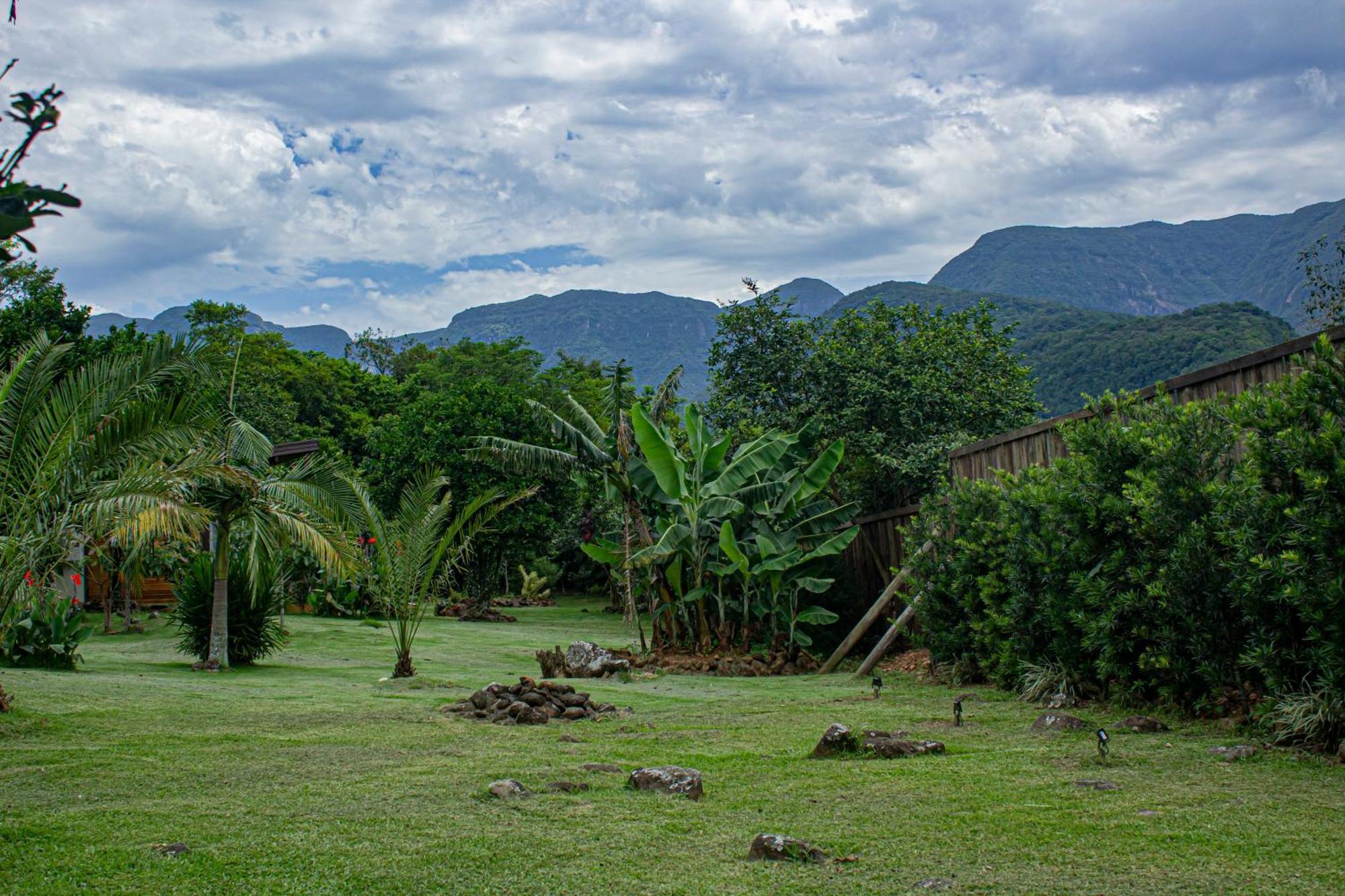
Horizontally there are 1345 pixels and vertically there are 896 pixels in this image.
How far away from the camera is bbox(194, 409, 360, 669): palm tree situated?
509 inches

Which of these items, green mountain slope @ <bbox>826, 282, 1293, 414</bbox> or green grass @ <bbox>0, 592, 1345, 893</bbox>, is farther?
green mountain slope @ <bbox>826, 282, 1293, 414</bbox>

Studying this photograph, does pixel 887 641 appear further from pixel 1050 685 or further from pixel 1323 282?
pixel 1323 282

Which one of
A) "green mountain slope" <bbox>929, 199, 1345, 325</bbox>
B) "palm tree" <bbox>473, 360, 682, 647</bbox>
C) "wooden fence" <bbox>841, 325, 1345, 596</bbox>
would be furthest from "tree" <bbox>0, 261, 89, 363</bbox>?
"green mountain slope" <bbox>929, 199, 1345, 325</bbox>

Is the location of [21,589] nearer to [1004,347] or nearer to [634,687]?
[634,687]

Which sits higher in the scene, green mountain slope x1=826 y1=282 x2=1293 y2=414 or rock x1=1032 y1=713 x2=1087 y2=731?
green mountain slope x1=826 y1=282 x2=1293 y2=414

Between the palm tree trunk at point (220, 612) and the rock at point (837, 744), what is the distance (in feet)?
30.3

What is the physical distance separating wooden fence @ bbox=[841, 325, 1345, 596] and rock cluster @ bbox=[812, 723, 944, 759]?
3343mm

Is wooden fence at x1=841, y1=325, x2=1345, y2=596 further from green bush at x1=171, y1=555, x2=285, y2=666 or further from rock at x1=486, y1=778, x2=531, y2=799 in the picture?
green bush at x1=171, y1=555, x2=285, y2=666

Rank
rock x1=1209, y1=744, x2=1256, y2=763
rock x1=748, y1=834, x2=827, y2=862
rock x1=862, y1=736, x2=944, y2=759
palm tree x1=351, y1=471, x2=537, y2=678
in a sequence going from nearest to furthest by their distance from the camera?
1. rock x1=748, y1=834, x2=827, y2=862
2. rock x1=1209, y1=744, x2=1256, y2=763
3. rock x1=862, y1=736, x2=944, y2=759
4. palm tree x1=351, y1=471, x2=537, y2=678

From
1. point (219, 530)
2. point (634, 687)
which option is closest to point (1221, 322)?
point (634, 687)

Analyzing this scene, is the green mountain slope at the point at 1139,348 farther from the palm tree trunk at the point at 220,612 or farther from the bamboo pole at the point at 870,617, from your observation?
the palm tree trunk at the point at 220,612

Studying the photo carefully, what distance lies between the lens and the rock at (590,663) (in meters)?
13.6

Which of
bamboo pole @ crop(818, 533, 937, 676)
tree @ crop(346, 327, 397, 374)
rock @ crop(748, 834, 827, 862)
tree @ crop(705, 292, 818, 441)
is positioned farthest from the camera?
tree @ crop(346, 327, 397, 374)

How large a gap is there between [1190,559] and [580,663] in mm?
8192
